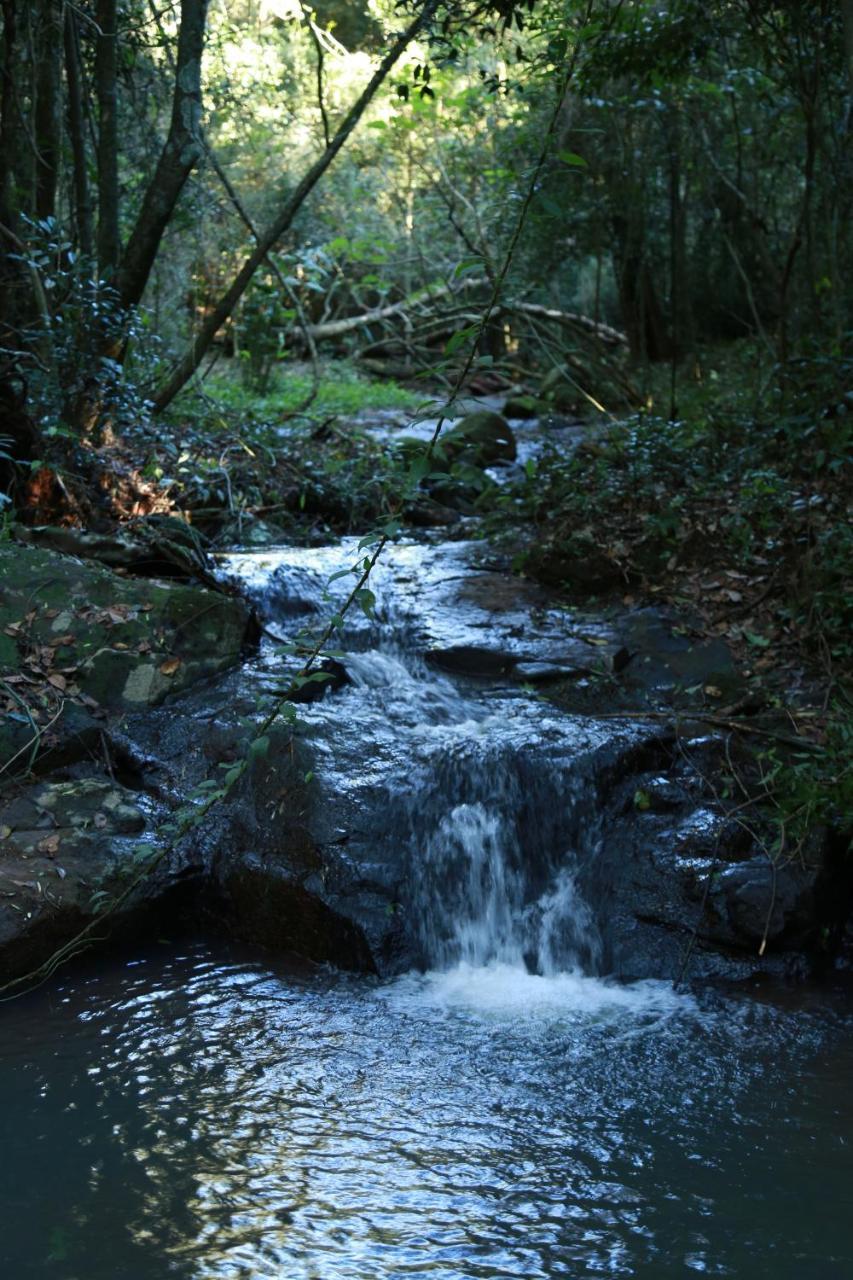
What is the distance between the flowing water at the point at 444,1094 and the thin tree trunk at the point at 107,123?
5079mm

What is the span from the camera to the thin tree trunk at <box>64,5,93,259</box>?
28.3 ft

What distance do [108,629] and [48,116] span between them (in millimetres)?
5437

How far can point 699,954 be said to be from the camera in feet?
16.5

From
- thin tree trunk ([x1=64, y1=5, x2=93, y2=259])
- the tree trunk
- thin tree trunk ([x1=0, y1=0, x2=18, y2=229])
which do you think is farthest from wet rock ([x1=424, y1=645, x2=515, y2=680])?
the tree trunk

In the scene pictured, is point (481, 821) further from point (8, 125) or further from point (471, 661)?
point (8, 125)

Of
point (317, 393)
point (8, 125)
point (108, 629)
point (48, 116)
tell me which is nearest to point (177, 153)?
point (8, 125)

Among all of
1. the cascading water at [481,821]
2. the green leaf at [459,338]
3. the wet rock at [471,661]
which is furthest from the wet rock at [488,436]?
the green leaf at [459,338]

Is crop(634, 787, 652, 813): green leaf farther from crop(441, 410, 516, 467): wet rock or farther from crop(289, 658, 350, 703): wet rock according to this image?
crop(441, 410, 516, 467): wet rock

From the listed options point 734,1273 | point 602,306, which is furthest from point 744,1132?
point 602,306

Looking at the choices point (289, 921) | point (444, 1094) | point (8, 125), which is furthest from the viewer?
point (8, 125)

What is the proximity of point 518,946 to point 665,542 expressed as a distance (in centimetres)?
381

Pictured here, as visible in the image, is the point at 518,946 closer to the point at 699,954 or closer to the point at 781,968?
the point at 699,954

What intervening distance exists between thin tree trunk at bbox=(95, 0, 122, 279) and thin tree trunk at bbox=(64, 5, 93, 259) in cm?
17

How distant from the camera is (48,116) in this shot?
31.2ft
